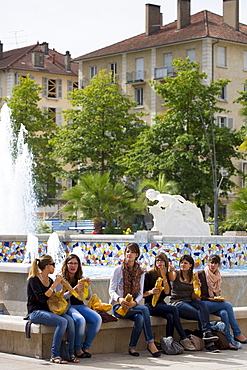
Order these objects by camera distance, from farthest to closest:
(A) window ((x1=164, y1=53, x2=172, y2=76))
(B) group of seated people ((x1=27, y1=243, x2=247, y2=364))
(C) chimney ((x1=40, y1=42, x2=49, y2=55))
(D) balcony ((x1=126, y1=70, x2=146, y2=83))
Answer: (C) chimney ((x1=40, y1=42, x2=49, y2=55))
(D) balcony ((x1=126, y1=70, x2=146, y2=83))
(A) window ((x1=164, y1=53, x2=172, y2=76))
(B) group of seated people ((x1=27, y1=243, x2=247, y2=364))

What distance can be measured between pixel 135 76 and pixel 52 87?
17.8 metres

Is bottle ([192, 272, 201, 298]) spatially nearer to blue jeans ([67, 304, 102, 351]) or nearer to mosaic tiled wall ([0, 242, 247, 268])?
blue jeans ([67, 304, 102, 351])

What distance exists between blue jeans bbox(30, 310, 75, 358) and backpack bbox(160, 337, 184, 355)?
4.31ft

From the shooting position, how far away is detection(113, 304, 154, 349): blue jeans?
10781 mm

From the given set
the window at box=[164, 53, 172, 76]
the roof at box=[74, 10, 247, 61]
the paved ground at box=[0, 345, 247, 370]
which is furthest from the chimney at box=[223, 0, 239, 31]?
the paved ground at box=[0, 345, 247, 370]

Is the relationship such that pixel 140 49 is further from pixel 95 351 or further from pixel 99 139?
pixel 95 351

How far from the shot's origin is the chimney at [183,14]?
2628 inches

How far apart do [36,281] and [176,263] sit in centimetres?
1136

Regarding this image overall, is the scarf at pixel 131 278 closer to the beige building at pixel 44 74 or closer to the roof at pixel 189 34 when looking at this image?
the roof at pixel 189 34

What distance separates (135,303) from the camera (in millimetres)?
10859

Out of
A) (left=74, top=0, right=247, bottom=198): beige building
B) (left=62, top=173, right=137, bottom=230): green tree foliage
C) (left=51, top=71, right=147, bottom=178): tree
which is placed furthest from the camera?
(left=74, top=0, right=247, bottom=198): beige building

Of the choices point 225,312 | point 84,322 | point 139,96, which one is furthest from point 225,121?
point 84,322

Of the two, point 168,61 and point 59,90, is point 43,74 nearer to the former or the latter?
point 59,90

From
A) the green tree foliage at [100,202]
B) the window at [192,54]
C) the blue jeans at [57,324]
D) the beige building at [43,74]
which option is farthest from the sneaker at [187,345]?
the beige building at [43,74]
